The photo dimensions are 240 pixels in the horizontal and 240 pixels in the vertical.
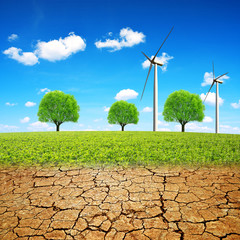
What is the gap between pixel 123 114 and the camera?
3866 centimetres

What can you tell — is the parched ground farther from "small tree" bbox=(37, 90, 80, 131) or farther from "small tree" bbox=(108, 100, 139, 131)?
"small tree" bbox=(108, 100, 139, 131)

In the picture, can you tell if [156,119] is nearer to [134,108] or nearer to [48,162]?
[134,108]

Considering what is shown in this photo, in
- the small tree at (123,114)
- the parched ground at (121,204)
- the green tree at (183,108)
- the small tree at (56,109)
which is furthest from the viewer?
the small tree at (123,114)

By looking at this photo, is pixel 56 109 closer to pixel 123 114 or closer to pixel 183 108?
pixel 123 114

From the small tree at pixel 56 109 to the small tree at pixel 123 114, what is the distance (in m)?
9.30

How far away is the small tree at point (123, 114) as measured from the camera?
3875cm

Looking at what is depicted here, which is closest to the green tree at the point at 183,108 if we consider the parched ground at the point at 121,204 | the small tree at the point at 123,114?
the small tree at the point at 123,114

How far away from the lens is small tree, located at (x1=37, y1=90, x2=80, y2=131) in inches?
1289

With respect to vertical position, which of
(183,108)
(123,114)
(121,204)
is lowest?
(121,204)

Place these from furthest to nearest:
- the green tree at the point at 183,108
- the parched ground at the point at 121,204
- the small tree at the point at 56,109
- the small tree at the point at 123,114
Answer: the small tree at the point at 123,114 → the small tree at the point at 56,109 → the green tree at the point at 183,108 → the parched ground at the point at 121,204

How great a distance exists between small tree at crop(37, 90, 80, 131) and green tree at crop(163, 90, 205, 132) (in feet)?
64.5

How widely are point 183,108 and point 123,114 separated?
13.5 m

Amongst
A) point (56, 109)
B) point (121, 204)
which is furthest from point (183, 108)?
point (121, 204)

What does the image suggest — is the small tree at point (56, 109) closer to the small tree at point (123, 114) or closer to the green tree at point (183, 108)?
the small tree at point (123, 114)
